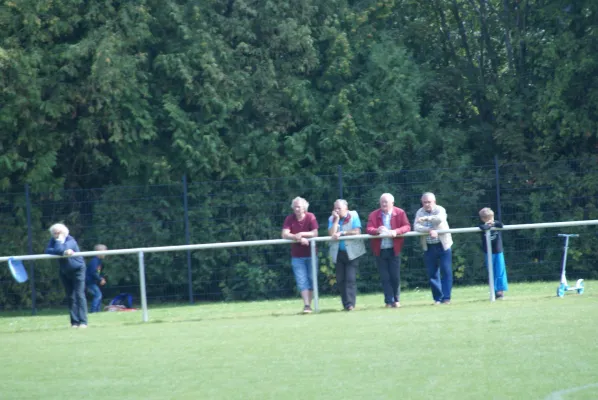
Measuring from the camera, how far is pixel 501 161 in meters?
22.5

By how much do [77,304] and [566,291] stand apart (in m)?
7.77

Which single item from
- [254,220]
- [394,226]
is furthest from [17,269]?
[254,220]

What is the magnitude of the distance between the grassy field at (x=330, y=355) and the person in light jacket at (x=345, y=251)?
336mm

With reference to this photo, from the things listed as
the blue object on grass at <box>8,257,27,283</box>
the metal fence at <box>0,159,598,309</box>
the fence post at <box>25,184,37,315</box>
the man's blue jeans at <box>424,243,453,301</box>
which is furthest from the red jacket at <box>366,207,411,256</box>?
the fence post at <box>25,184,37,315</box>

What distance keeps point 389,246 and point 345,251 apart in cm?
68

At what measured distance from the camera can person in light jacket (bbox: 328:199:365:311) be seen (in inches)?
591

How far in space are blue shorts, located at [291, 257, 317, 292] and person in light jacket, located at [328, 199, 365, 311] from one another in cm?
43

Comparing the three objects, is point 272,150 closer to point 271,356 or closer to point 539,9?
point 539,9

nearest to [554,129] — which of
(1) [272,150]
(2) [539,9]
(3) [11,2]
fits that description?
(2) [539,9]

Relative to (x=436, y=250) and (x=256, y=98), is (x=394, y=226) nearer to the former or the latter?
(x=436, y=250)

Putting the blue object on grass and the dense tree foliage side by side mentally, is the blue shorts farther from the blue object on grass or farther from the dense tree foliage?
the dense tree foliage

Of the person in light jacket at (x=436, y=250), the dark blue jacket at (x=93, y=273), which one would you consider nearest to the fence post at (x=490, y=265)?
the person in light jacket at (x=436, y=250)

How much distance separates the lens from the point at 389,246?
50.0 feet

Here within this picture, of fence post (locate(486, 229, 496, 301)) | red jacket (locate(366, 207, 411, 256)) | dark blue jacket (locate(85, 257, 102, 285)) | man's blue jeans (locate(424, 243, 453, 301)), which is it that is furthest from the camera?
dark blue jacket (locate(85, 257, 102, 285))
